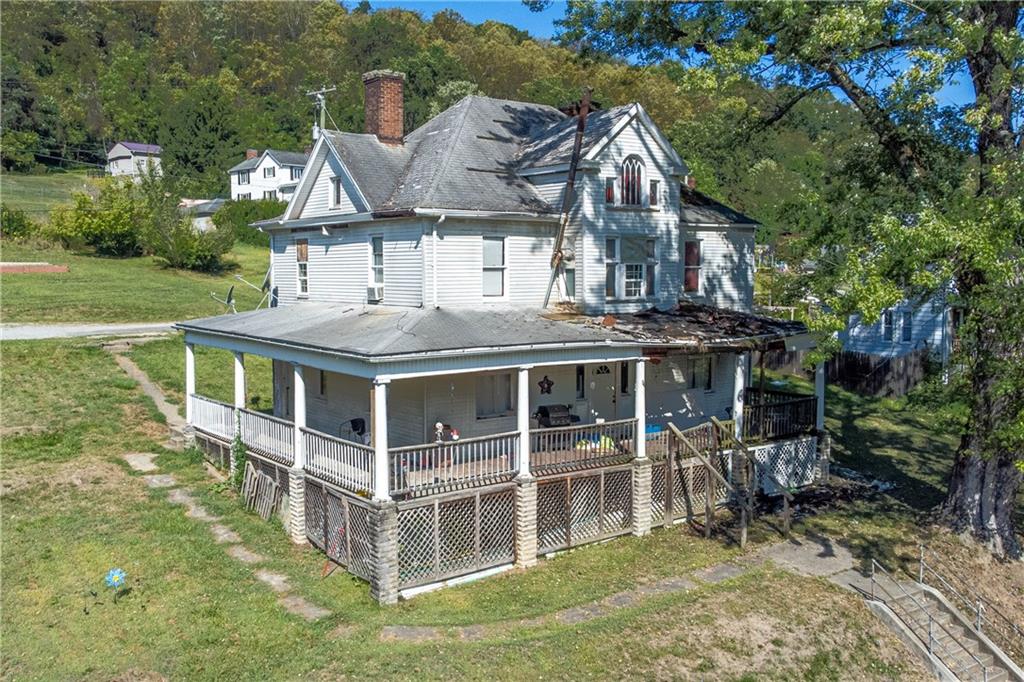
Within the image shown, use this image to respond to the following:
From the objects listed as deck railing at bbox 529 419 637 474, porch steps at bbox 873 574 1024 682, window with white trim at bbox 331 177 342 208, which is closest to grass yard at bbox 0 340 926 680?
porch steps at bbox 873 574 1024 682

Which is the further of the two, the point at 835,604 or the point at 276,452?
the point at 276,452

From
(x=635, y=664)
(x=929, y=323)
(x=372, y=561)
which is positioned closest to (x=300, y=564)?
(x=372, y=561)

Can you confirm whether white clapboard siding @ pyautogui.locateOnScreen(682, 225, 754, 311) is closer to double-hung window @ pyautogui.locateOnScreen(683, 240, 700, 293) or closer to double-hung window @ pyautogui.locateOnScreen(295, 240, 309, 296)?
double-hung window @ pyautogui.locateOnScreen(683, 240, 700, 293)

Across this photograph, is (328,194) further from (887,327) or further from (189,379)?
(887,327)

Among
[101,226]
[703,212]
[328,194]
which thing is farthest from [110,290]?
[703,212]

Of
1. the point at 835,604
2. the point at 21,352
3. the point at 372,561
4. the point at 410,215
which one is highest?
the point at 410,215

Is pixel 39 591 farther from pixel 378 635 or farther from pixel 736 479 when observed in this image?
pixel 736 479

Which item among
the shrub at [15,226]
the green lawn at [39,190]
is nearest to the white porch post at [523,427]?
the shrub at [15,226]
